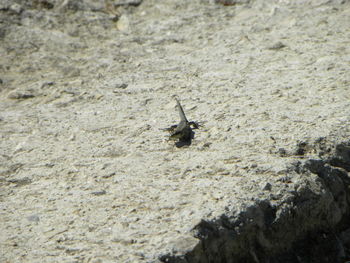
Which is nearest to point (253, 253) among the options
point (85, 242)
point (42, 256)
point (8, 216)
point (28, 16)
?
point (85, 242)

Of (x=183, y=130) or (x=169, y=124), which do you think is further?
(x=169, y=124)

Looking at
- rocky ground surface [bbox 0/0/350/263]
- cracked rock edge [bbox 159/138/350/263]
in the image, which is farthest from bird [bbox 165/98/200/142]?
cracked rock edge [bbox 159/138/350/263]

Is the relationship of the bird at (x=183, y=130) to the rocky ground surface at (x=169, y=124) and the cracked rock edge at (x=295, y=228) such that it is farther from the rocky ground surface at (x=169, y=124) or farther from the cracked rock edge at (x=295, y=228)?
the cracked rock edge at (x=295, y=228)

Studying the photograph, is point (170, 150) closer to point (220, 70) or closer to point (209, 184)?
point (209, 184)

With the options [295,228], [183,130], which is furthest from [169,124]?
[295,228]

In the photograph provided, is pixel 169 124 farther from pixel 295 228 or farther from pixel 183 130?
pixel 295 228

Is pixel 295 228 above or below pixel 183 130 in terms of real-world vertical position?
below
